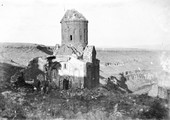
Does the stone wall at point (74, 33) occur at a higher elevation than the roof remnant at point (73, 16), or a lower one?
lower

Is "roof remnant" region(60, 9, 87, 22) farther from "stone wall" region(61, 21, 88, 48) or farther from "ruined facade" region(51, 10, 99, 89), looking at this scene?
"stone wall" region(61, 21, 88, 48)

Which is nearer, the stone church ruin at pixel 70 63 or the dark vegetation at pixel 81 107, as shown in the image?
the dark vegetation at pixel 81 107

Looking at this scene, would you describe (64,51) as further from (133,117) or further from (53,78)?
(133,117)

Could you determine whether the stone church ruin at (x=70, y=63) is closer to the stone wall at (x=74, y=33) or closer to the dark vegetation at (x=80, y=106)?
the stone wall at (x=74, y=33)

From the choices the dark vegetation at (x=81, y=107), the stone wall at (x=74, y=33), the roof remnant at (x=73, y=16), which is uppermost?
the roof remnant at (x=73, y=16)

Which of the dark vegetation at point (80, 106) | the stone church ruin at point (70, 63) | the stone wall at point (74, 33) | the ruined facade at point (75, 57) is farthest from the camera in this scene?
the stone wall at point (74, 33)

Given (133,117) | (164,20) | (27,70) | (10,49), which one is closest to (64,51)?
(27,70)

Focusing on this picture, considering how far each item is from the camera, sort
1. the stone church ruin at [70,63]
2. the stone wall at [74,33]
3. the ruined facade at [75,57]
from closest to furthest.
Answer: the stone church ruin at [70,63] < the ruined facade at [75,57] < the stone wall at [74,33]

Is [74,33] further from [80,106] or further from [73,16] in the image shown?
[80,106]

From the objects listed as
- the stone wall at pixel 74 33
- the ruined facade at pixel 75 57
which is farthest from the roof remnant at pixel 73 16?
the stone wall at pixel 74 33

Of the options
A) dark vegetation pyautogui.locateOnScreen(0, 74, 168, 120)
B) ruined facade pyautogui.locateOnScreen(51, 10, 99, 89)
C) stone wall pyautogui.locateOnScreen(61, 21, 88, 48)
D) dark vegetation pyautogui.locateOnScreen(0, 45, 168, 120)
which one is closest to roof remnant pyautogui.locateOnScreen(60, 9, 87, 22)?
ruined facade pyautogui.locateOnScreen(51, 10, 99, 89)
